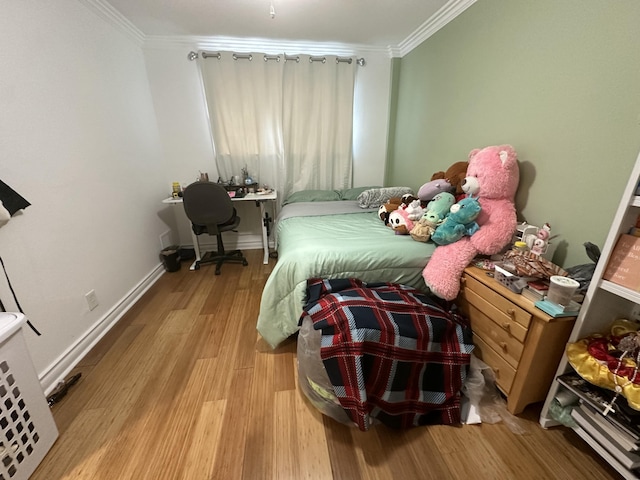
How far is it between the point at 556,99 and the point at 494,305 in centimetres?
117

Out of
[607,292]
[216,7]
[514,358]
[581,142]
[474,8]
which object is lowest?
[514,358]

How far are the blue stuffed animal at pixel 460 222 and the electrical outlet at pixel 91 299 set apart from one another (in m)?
2.42

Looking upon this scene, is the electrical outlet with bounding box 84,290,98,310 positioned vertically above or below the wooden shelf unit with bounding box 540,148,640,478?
below

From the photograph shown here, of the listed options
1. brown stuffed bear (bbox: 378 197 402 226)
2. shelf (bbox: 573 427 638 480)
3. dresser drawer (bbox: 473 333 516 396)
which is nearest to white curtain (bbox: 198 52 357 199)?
brown stuffed bear (bbox: 378 197 402 226)

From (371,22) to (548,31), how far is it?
61.4 inches

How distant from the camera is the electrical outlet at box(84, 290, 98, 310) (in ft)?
5.90

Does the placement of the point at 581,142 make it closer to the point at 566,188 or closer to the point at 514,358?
the point at 566,188

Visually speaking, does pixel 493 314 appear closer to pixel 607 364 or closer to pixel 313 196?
pixel 607 364

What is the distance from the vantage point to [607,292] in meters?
1.04

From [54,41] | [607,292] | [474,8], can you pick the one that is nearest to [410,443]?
[607,292]

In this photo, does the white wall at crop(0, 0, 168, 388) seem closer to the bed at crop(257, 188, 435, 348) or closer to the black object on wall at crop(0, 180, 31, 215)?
the black object on wall at crop(0, 180, 31, 215)

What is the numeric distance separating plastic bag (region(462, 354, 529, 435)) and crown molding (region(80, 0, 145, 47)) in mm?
3549

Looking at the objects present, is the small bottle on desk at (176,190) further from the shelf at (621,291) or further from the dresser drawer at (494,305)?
the shelf at (621,291)

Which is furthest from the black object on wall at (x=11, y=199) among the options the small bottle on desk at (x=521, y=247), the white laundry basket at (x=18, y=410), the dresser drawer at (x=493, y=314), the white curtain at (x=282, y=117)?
the small bottle on desk at (x=521, y=247)
